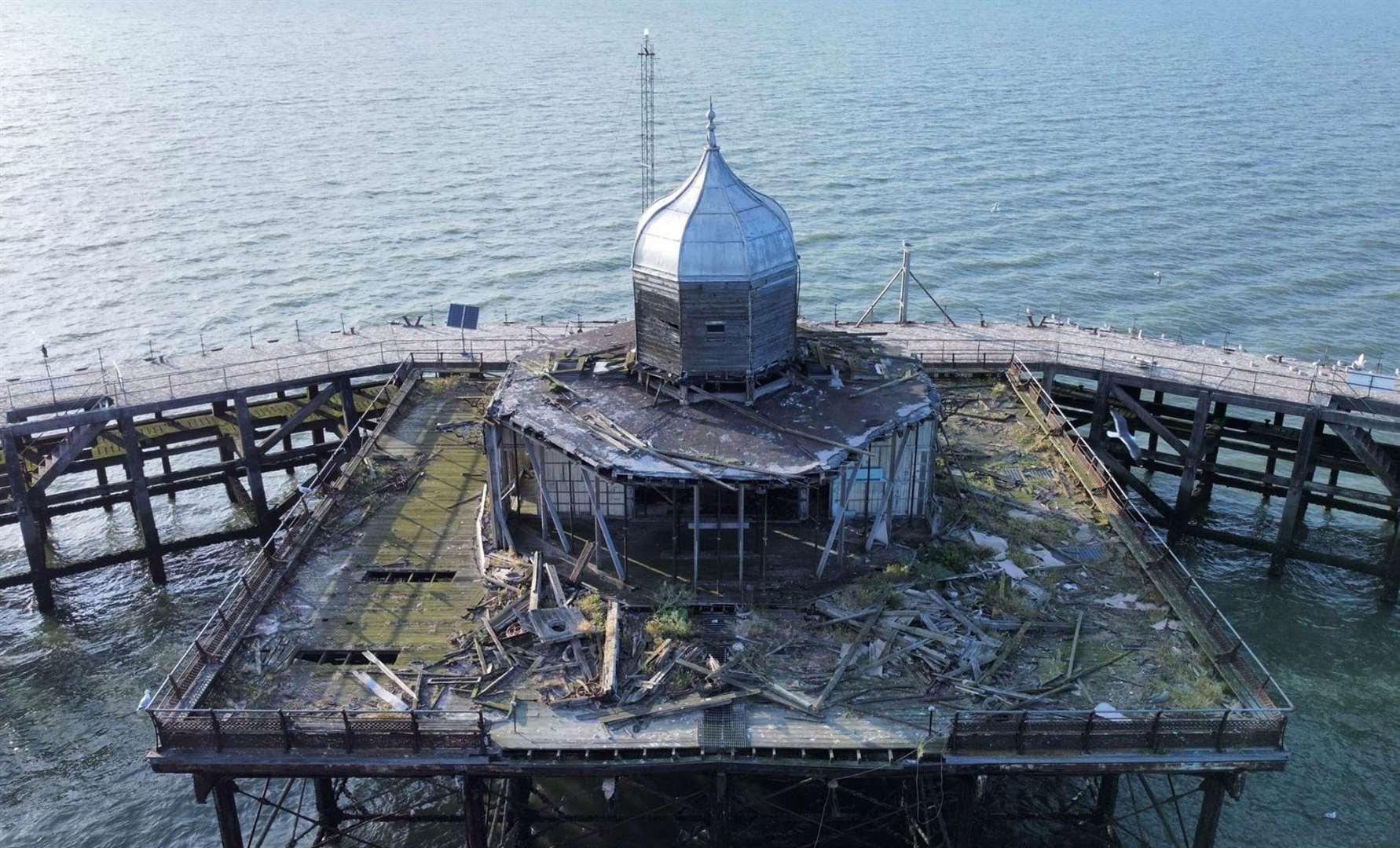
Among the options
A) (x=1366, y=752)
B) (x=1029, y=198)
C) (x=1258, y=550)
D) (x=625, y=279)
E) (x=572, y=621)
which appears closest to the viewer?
(x=572, y=621)

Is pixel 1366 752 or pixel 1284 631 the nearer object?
pixel 1366 752

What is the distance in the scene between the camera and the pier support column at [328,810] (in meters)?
33.8

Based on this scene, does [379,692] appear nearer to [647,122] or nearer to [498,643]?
[498,643]

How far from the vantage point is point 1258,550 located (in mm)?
50375

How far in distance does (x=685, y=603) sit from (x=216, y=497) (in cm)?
3472

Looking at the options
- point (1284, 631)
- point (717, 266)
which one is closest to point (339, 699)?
point (717, 266)

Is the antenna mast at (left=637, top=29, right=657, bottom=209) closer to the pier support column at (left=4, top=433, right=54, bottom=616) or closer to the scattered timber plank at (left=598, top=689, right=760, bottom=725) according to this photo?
the pier support column at (left=4, top=433, right=54, bottom=616)

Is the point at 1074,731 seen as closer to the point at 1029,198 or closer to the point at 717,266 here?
the point at 717,266

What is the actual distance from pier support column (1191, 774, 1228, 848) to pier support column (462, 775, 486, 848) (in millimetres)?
17663

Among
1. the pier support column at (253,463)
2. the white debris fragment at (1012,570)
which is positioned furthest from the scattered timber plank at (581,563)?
the pier support column at (253,463)

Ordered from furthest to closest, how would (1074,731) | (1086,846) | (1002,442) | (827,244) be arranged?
(827,244) < (1002,442) < (1086,846) < (1074,731)

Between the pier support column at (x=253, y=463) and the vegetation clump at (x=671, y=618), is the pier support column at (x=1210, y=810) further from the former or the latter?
the pier support column at (x=253, y=463)

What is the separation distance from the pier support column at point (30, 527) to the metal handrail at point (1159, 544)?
39.8 metres

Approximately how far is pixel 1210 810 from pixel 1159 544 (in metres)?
8.93
